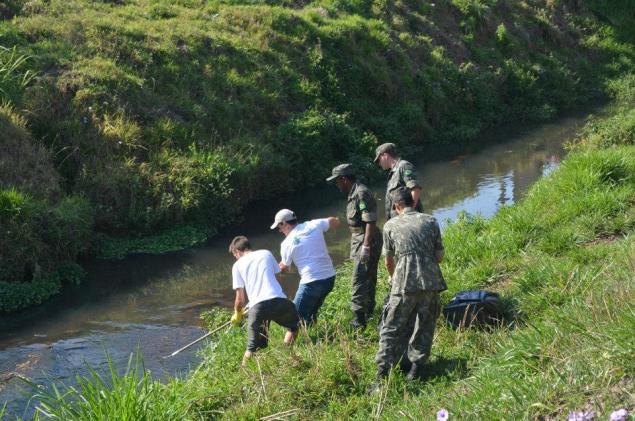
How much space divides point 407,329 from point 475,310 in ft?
3.35

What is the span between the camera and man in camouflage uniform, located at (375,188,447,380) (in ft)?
23.3

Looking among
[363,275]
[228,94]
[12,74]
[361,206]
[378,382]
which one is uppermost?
[12,74]

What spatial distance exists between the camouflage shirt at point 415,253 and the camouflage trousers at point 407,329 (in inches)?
4.2

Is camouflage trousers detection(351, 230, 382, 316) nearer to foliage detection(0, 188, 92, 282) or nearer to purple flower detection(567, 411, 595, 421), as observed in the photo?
purple flower detection(567, 411, 595, 421)

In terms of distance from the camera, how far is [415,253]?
7.16 meters

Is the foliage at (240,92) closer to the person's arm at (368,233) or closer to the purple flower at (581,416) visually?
the person's arm at (368,233)

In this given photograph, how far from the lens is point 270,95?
744 inches

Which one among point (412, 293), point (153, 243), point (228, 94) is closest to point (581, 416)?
point (412, 293)

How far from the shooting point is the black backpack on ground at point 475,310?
8.02m

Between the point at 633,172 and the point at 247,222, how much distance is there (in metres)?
7.00

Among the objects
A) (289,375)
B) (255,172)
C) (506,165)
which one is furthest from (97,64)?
(289,375)

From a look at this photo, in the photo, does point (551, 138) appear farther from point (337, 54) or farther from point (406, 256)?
point (406, 256)

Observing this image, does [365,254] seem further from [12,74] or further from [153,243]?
[12,74]

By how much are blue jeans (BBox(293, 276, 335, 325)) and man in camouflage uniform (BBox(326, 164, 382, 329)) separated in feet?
1.05
